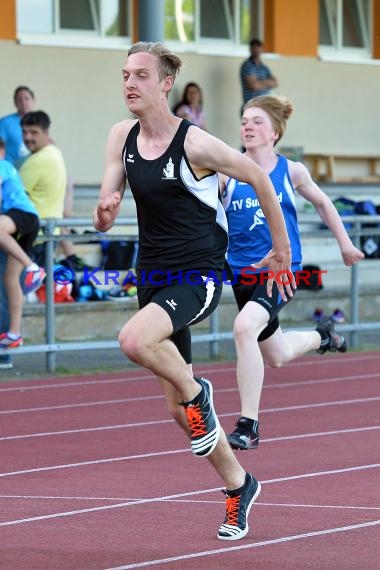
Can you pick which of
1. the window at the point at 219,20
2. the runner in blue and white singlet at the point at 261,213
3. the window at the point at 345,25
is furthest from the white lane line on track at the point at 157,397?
the window at the point at 345,25

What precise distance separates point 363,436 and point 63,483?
2.37m

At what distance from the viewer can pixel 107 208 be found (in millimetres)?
6258

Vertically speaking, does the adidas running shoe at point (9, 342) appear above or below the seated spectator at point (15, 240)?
below

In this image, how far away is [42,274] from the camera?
12609 millimetres

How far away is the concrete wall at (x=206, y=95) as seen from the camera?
1845cm

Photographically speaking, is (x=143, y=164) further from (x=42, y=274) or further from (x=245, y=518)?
(x=42, y=274)

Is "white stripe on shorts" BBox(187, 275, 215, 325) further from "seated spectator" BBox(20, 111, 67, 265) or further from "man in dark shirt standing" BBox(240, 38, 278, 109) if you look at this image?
"man in dark shirt standing" BBox(240, 38, 278, 109)

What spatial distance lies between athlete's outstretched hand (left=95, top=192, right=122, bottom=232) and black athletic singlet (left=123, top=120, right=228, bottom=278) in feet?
0.36

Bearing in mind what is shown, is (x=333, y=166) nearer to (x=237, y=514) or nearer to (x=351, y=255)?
(x=351, y=255)

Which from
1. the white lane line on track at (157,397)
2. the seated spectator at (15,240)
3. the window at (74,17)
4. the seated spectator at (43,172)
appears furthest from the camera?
the window at (74,17)

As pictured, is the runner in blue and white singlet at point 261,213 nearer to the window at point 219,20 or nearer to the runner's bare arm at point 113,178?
the runner's bare arm at point 113,178

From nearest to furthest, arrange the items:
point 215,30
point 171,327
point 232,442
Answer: point 171,327 < point 232,442 < point 215,30

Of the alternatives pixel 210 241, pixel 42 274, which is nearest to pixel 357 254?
pixel 210 241

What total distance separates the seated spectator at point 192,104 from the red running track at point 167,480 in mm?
6483
